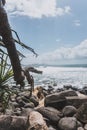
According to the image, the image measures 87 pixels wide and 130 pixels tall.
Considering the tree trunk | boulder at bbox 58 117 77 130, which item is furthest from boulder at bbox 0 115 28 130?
the tree trunk

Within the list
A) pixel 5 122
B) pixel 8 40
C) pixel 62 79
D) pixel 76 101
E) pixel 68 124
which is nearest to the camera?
pixel 8 40

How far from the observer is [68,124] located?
1256cm

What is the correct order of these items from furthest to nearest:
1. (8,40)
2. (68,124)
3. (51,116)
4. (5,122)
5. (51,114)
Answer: (51,114)
(51,116)
(68,124)
(5,122)
(8,40)

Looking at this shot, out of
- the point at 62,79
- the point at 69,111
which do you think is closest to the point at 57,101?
the point at 69,111

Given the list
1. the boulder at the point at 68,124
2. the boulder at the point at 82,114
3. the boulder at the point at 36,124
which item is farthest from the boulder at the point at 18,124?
the boulder at the point at 82,114

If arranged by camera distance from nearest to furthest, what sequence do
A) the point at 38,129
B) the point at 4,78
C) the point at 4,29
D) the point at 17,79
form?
1. the point at 4,29
2. the point at 17,79
3. the point at 4,78
4. the point at 38,129

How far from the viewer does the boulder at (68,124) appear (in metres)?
12.4

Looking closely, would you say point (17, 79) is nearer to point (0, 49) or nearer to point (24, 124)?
point (0, 49)

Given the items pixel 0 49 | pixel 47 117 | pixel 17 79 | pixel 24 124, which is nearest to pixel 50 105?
pixel 47 117

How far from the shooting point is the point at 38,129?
31.8 feet

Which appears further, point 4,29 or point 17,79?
point 17,79

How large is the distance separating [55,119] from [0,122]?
382cm

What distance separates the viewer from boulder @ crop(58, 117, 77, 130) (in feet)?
40.6

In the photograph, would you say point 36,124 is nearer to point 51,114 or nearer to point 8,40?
point 51,114
